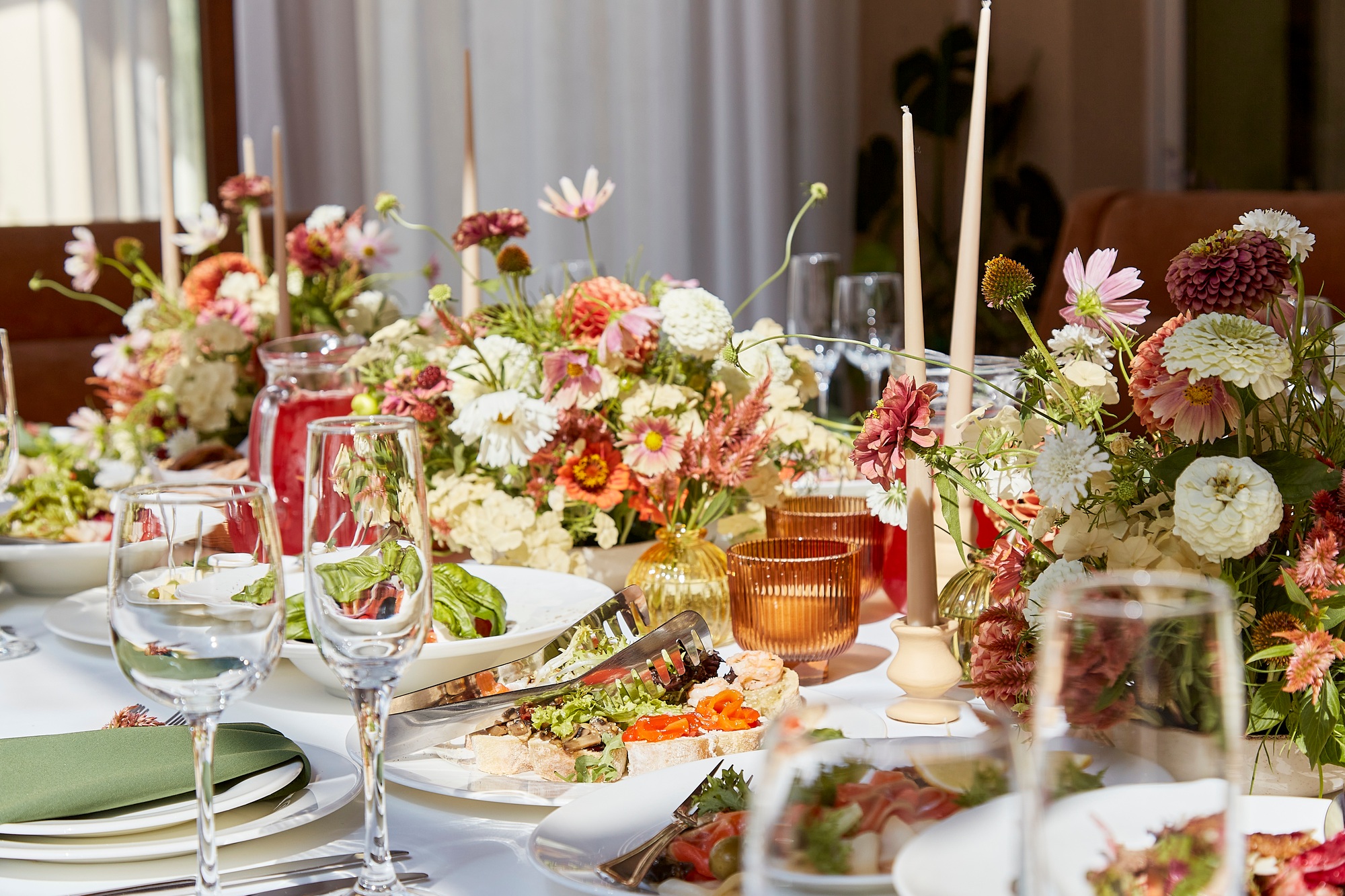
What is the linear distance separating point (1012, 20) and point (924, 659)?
438 cm

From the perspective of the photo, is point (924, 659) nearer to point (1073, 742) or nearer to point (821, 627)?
point (821, 627)

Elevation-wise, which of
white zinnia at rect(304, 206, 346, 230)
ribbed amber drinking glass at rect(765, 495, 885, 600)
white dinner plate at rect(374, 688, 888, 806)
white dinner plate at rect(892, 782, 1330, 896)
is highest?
white zinnia at rect(304, 206, 346, 230)

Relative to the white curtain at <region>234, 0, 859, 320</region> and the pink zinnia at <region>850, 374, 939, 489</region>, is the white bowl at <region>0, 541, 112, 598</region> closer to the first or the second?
the pink zinnia at <region>850, 374, 939, 489</region>

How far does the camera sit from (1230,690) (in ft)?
1.15

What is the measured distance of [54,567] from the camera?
48.6 inches

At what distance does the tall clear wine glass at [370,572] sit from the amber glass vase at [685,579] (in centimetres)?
43

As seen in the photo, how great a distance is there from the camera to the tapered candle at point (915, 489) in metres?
0.86

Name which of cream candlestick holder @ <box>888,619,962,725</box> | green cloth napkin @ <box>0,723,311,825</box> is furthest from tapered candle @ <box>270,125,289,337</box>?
cream candlestick holder @ <box>888,619,962,725</box>

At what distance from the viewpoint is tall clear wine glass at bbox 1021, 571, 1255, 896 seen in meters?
0.35

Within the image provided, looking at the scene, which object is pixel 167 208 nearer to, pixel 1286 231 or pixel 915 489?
pixel 915 489

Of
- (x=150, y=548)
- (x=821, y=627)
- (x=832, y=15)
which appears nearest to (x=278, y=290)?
(x=821, y=627)

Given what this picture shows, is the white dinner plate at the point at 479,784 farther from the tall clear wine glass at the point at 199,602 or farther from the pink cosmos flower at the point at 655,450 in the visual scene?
the pink cosmos flower at the point at 655,450

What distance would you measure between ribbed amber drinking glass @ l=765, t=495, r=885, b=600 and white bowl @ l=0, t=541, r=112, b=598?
616 millimetres

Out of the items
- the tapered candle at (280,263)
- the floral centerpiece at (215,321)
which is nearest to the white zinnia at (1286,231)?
the tapered candle at (280,263)
